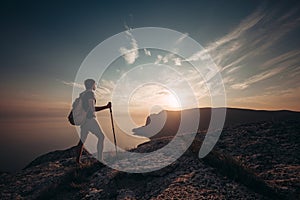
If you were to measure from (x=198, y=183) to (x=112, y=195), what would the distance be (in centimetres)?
227

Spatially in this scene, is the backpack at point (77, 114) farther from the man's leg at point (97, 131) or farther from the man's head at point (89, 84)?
the man's head at point (89, 84)

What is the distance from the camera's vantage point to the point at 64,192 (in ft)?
19.5

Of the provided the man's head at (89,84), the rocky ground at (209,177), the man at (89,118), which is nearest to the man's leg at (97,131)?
the man at (89,118)

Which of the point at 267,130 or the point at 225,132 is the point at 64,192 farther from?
the point at 267,130

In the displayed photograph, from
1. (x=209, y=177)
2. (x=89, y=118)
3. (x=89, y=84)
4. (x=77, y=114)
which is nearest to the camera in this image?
(x=209, y=177)

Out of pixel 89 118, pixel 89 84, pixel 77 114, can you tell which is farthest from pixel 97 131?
pixel 89 84

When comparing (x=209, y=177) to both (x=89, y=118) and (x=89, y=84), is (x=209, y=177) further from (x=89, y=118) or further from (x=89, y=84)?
(x=89, y=84)

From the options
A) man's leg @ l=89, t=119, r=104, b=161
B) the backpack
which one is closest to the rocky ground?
man's leg @ l=89, t=119, r=104, b=161

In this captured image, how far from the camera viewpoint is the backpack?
26.7 feet

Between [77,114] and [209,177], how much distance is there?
223 inches

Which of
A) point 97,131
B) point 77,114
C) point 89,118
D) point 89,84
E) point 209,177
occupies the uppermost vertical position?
point 89,84

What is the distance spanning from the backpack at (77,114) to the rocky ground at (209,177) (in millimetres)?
1876

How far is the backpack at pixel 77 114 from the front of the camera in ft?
26.7

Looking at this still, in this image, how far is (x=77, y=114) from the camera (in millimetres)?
8180
